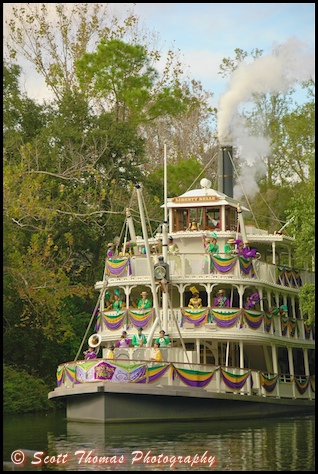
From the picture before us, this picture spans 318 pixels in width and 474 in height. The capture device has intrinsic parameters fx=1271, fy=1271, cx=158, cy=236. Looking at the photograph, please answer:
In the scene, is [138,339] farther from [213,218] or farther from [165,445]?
[165,445]

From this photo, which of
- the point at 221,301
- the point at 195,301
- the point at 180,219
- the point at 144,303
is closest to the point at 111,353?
the point at 144,303

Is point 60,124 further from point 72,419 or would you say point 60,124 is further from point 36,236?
point 72,419

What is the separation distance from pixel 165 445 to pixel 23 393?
15.2 meters

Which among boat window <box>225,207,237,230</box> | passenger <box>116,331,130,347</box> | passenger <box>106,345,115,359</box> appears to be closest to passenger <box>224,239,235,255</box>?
boat window <box>225,207,237,230</box>

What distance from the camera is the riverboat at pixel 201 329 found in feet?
116

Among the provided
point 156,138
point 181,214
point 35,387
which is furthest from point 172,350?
point 156,138

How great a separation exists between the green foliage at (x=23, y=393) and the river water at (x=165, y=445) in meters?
4.57

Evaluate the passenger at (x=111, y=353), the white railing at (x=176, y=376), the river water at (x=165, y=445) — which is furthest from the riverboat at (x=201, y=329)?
the river water at (x=165, y=445)

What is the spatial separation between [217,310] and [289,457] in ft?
37.8

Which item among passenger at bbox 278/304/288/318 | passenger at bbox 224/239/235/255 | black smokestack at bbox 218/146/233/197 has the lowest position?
passenger at bbox 278/304/288/318

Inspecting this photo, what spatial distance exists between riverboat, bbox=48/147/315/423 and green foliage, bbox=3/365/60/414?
4588 mm

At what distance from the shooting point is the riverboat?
35375mm

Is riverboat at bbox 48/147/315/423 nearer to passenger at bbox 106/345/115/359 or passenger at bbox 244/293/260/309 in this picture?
passenger at bbox 244/293/260/309

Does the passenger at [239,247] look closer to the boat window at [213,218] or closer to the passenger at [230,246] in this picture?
the passenger at [230,246]
